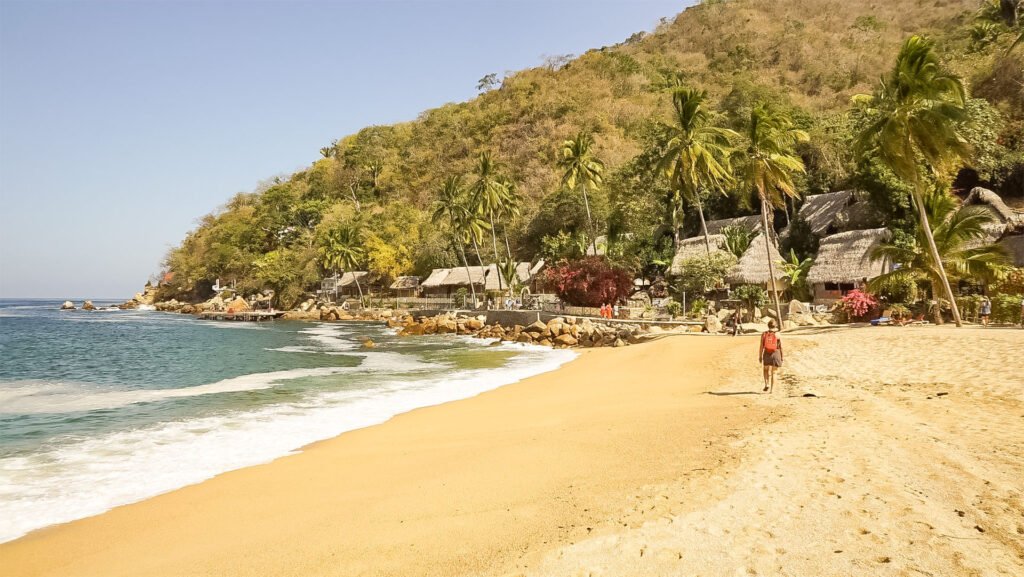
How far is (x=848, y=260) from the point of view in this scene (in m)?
27.8

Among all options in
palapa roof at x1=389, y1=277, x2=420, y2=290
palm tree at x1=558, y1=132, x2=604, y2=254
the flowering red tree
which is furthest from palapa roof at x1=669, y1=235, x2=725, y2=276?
palapa roof at x1=389, y1=277, x2=420, y2=290

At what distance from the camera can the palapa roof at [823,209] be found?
33.3 meters

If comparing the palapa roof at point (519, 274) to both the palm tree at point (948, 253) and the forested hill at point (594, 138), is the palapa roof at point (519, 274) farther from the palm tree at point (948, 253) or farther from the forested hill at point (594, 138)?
the palm tree at point (948, 253)

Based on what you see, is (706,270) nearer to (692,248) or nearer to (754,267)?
(754,267)

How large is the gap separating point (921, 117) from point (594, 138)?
2095 inches

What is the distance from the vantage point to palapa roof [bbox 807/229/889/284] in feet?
88.6

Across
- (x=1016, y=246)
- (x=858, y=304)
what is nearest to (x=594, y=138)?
(x=1016, y=246)

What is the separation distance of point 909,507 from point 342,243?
62.7 meters

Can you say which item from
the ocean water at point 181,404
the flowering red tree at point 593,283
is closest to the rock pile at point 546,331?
the ocean water at point 181,404

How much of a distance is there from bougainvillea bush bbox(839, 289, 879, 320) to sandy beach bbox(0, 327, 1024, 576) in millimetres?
10928

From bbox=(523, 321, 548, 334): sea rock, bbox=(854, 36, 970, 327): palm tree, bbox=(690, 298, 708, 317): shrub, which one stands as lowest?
bbox=(523, 321, 548, 334): sea rock

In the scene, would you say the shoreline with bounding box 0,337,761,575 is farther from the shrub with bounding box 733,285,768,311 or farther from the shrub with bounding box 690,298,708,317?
the shrub with bounding box 690,298,708,317

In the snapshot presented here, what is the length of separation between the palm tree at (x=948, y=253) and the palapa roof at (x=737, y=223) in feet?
49.2

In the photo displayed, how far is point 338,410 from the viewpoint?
43.5ft
